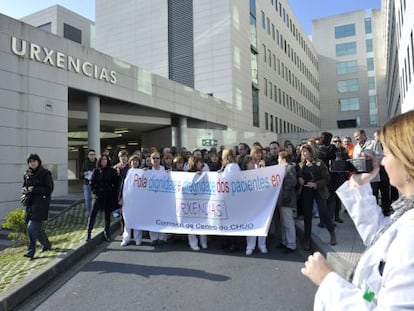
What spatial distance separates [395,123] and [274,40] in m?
45.8

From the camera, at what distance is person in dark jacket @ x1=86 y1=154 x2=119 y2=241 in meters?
7.92

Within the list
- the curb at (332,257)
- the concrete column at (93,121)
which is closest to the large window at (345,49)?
the concrete column at (93,121)

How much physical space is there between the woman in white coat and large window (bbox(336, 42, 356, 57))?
261 feet

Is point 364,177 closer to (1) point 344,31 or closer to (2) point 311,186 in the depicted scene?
(2) point 311,186

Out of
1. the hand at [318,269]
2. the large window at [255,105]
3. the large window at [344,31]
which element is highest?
the large window at [344,31]

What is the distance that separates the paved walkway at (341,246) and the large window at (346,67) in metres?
71.8

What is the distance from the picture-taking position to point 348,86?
73.4 metres

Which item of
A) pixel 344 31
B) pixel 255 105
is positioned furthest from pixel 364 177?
pixel 344 31

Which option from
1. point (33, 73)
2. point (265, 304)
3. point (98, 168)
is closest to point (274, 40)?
→ point (33, 73)

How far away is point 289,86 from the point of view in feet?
167

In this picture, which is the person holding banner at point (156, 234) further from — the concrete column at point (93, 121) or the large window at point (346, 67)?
the large window at point (346, 67)

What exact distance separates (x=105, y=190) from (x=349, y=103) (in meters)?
73.8

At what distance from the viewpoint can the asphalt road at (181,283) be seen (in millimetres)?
4531

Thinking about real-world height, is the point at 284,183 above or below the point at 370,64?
below
